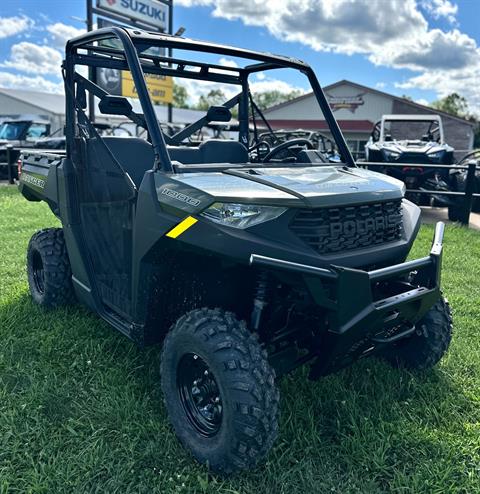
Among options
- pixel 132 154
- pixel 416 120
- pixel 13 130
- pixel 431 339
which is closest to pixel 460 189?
pixel 416 120

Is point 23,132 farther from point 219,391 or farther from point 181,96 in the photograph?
point 181,96

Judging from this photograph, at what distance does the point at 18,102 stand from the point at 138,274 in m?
41.1

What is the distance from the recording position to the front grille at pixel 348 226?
2035mm

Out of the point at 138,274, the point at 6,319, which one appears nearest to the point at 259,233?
the point at 138,274

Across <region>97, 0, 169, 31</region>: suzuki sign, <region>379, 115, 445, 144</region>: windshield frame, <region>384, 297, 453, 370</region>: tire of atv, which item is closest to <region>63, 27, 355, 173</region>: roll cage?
<region>384, 297, 453, 370</region>: tire of atv

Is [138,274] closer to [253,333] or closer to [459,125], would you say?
[253,333]

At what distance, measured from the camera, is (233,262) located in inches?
82.0

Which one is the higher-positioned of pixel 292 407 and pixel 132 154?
pixel 132 154

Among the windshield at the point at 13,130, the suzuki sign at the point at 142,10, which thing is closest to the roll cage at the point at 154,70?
the suzuki sign at the point at 142,10

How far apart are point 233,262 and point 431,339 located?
1421 millimetres

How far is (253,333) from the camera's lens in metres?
2.13

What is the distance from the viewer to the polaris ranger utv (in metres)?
1.99

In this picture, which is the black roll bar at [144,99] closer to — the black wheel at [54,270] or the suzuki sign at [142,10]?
the black wheel at [54,270]

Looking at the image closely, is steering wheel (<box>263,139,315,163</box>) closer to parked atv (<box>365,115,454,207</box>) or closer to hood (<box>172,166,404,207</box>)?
hood (<box>172,166,404,207</box>)
